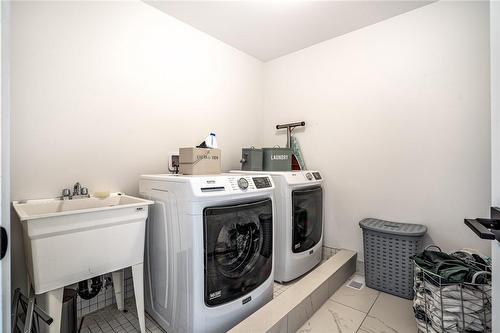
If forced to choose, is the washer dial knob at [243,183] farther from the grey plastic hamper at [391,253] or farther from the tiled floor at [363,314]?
the grey plastic hamper at [391,253]

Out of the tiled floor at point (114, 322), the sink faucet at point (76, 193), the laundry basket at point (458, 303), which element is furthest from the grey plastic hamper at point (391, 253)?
the sink faucet at point (76, 193)

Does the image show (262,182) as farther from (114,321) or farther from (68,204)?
(114,321)

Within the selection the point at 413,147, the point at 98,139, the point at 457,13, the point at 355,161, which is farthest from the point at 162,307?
the point at 457,13

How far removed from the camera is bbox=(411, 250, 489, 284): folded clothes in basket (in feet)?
A: 4.26

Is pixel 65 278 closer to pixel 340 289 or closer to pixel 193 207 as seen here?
pixel 193 207

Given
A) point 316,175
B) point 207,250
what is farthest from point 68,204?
point 316,175

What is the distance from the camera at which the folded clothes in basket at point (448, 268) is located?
1.30 m

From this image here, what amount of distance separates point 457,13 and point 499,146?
5.45ft

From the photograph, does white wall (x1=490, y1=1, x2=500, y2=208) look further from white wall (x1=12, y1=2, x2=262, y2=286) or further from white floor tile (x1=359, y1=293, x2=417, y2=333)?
white wall (x1=12, y1=2, x2=262, y2=286)

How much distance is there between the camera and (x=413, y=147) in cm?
201

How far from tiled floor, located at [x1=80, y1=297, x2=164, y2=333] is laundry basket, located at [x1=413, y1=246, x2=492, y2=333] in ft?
5.46

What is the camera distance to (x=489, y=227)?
2.72 ft

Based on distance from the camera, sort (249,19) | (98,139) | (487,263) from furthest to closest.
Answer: (249,19) < (98,139) < (487,263)

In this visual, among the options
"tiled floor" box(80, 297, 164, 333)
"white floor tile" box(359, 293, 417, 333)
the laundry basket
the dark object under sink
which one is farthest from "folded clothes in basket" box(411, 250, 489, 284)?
A: "tiled floor" box(80, 297, 164, 333)
